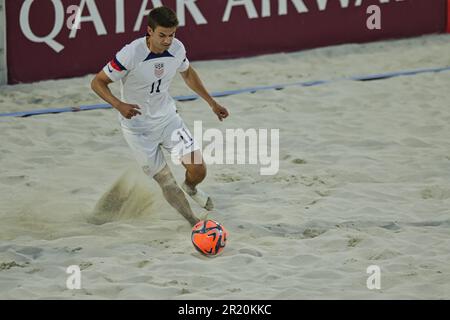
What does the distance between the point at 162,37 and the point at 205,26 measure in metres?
5.40

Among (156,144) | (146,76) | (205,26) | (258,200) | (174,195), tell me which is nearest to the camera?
(146,76)

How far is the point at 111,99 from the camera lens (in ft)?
24.9

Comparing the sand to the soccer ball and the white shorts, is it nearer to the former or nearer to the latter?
the soccer ball

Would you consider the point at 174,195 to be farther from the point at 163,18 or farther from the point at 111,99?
the point at 163,18

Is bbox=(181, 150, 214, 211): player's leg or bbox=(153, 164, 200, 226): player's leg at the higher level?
bbox=(181, 150, 214, 211): player's leg

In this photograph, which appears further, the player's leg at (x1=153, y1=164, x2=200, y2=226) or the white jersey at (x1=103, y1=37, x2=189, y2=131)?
the player's leg at (x1=153, y1=164, x2=200, y2=226)

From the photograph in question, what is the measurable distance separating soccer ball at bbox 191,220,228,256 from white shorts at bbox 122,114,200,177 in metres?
0.69

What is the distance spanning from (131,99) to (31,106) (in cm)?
376

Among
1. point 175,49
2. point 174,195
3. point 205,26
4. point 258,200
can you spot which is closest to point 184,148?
point 174,195

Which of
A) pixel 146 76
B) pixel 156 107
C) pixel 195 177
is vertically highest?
pixel 146 76

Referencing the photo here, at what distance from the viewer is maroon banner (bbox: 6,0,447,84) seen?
12031 millimetres

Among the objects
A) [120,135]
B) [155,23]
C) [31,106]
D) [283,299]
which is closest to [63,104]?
[31,106]

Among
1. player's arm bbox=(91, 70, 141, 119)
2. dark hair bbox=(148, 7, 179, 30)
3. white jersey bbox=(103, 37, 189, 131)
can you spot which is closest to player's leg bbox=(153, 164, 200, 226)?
white jersey bbox=(103, 37, 189, 131)

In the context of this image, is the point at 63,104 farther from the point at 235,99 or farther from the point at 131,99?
the point at 131,99
